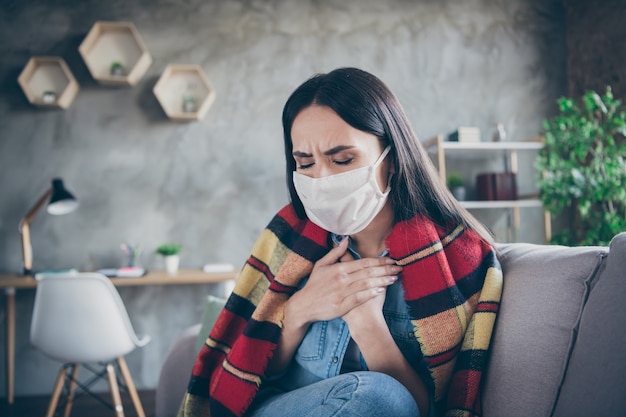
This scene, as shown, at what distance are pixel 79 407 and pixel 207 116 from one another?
1.89 metres

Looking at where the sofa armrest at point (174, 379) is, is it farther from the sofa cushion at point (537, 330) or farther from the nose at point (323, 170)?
the sofa cushion at point (537, 330)

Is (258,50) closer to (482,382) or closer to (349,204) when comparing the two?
(349,204)

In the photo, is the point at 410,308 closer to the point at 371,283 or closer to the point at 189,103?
the point at 371,283

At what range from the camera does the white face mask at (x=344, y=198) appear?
1.06 metres

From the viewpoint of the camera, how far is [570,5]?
126 inches

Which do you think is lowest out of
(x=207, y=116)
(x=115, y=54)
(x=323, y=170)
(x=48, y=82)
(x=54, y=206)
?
(x=54, y=206)

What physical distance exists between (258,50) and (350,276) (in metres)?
2.38

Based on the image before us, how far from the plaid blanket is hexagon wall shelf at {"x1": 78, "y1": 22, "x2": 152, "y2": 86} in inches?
82.8

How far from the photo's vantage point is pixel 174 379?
1419 mm

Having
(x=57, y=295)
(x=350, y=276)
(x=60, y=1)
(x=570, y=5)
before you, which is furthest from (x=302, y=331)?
(x=570, y=5)

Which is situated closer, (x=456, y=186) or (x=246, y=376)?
(x=246, y=376)

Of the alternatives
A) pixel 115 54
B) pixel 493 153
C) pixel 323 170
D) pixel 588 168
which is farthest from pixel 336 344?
pixel 115 54

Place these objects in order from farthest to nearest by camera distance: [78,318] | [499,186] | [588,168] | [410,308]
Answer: [499,186] < [588,168] < [78,318] < [410,308]

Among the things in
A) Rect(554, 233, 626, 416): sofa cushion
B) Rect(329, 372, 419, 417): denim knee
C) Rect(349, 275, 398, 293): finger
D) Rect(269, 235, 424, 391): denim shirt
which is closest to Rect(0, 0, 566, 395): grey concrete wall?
Rect(269, 235, 424, 391): denim shirt
